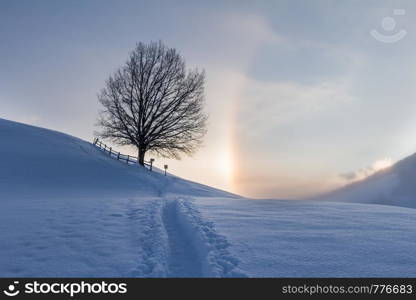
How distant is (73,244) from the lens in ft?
21.9

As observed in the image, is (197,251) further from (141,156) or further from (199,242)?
(141,156)

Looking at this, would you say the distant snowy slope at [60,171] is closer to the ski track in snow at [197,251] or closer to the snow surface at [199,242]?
the snow surface at [199,242]

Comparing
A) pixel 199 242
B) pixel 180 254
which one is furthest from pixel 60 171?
pixel 180 254

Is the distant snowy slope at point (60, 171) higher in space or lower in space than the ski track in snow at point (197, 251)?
higher

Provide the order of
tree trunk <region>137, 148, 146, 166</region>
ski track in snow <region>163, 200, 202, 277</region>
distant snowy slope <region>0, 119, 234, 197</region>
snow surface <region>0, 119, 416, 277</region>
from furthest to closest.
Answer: tree trunk <region>137, 148, 146, 166</region>, distant snowy slope <region>0, 119, 234, 197</region>, ski track in snow <region>163, 200, 202, 277</region>, snow surface <region>0, 119, 416, 277</region>

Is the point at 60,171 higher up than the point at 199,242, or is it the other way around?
the point at 60,171

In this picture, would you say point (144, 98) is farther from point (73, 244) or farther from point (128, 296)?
point (128, 296)

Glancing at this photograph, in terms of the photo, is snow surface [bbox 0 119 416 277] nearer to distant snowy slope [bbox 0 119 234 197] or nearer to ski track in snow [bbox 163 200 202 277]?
ski track in snow [bbox 163 200 202 277]

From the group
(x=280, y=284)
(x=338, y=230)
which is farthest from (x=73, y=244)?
(x=338, y=230)

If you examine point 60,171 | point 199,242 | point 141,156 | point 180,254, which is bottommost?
point 180,254

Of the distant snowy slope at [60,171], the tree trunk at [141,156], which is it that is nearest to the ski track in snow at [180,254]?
the distant snowy slope at [60,171]

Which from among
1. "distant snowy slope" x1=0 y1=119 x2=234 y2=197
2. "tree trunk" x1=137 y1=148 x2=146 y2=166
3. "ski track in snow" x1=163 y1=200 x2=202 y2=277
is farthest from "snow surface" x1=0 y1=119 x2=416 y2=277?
"tree trunk" x1=137 y1=148 x2=146 y2=166

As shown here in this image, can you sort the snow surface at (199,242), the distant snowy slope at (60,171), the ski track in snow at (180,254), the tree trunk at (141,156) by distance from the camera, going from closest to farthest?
the snow surface at (199,242)
the ski track in snow at (180,254)
the distant snowy slope at (60,171)
the tree trunk at (141,156)

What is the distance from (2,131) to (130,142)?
11828 mm
